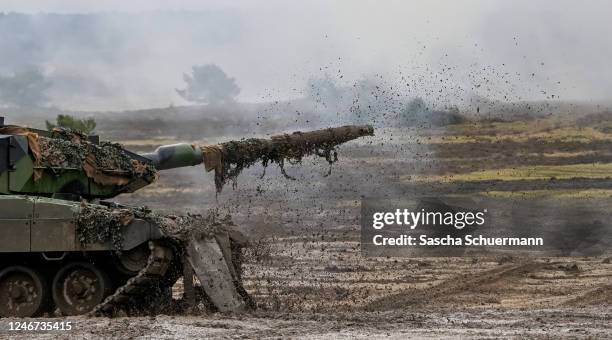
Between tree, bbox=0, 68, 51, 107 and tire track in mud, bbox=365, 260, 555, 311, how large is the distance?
64.1 metres

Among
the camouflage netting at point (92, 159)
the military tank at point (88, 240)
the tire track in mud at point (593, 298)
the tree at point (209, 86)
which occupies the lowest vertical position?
the tire track in mud at point (593, 298)

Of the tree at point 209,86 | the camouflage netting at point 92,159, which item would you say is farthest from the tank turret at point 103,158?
the tree at point 209,86

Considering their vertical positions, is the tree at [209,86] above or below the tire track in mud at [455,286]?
above

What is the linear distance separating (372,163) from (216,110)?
21877mm

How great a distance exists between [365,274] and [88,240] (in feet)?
25.8

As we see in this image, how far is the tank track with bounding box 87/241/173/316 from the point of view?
18797 millimetres

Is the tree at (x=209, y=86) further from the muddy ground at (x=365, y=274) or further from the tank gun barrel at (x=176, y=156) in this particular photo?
the tank gun barrel at (x=176, y=156)

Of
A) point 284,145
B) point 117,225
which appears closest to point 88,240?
point 117,225

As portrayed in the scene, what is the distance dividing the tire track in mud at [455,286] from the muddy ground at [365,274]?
34 millimetres

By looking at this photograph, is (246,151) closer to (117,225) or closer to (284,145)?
(284,145)

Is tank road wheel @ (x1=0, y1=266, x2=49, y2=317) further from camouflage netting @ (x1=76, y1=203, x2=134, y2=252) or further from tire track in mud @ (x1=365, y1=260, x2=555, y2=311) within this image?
tire track in mud @ (x1=365, y1=260, x2=555, y2=311)

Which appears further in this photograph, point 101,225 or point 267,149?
point 267,149

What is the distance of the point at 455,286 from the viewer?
75.7 feet

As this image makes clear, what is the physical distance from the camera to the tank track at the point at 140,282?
18797 millimetres
